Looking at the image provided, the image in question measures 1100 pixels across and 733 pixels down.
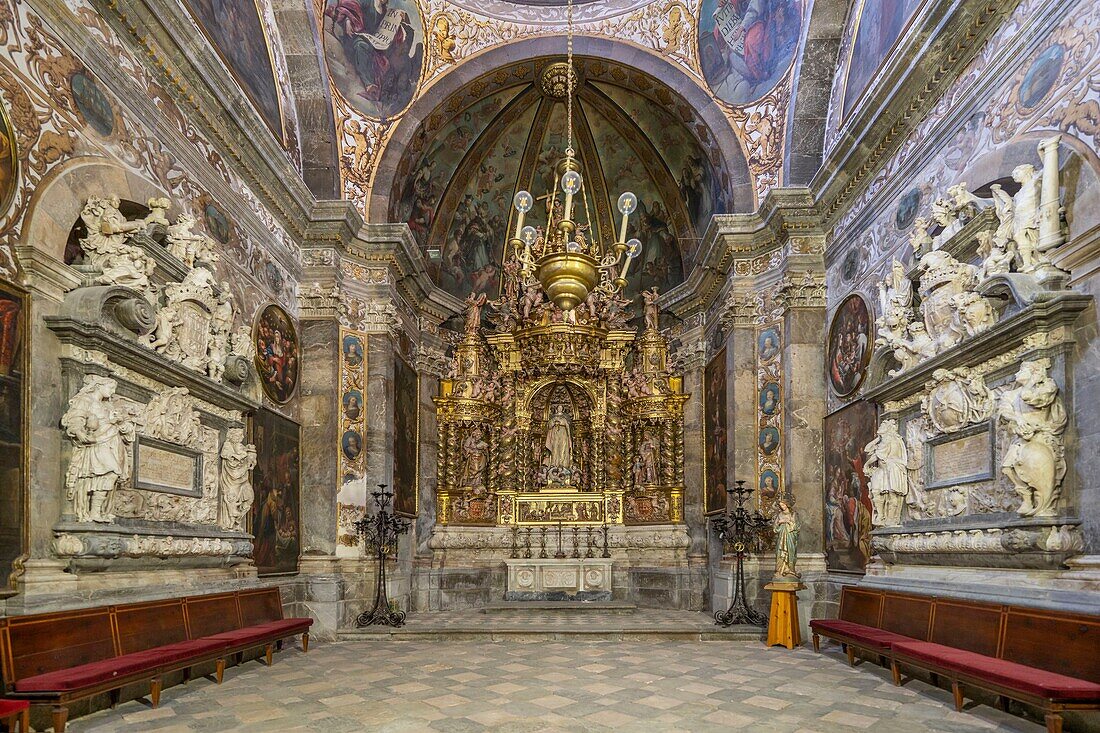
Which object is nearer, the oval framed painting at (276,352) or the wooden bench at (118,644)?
the wooden bench at (118,644)

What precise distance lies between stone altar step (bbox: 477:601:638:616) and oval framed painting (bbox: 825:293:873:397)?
251 inches

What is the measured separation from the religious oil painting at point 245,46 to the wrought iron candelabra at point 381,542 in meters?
6.68

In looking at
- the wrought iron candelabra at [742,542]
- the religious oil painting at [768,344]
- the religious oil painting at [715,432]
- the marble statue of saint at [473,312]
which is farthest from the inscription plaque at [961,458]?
the marble statue of saint at [473,312]

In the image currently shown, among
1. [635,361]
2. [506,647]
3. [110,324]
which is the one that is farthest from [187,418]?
[635,361]

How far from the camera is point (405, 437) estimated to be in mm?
16266

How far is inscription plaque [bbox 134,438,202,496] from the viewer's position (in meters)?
8.12

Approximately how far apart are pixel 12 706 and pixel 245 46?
986cm

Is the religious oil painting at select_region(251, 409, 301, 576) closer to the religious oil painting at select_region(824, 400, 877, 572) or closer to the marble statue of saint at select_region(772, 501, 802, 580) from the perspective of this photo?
the marble statue of saint at select_region(772, 501, 802, 580)

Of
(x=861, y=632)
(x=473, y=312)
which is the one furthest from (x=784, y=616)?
(x=473, y=312)

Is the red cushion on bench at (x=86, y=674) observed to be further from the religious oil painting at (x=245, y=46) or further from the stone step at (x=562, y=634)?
the religious oil painting at (x=245, y=46)

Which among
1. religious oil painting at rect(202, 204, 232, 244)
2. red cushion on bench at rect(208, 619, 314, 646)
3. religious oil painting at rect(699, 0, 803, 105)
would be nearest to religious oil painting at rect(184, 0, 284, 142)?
religious oil painting at rect(202, 204, 232, 244)

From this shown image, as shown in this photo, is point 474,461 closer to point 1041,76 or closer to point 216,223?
point 216,223

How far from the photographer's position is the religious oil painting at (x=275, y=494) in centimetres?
1138

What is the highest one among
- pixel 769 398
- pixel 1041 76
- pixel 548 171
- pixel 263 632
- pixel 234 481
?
pixel 548 171
